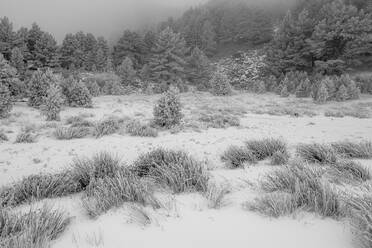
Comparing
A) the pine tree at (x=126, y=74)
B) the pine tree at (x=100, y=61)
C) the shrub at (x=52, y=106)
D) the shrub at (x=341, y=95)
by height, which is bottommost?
the shrub at (x=341, y=95)

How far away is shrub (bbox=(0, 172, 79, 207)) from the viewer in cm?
342

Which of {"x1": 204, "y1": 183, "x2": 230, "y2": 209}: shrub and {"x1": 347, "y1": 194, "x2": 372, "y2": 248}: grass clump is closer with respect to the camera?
{"x1": 347, "y1": 194, "x2": 372, "y2": 248}: grass clump

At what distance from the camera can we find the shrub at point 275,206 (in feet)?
8.76

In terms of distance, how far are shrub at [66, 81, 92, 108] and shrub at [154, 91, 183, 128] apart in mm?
8339

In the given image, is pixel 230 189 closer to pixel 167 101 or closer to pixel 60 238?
pixel 60 238

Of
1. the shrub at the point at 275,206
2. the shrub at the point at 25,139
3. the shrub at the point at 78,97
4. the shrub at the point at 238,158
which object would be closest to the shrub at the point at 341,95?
the shrub at the point at 238,158

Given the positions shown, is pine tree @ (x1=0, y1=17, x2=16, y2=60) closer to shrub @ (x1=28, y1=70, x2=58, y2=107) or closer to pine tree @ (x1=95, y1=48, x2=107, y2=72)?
pine tree @ (x1=95, y1=48, x2=107, y2=72)

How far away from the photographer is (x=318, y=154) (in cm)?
507

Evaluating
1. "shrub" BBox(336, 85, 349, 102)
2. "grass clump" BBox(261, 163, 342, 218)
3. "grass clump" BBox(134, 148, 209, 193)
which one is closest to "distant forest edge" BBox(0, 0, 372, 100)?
"shrub" BBox(336, 85, 349, 102)

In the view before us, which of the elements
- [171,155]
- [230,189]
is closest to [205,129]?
[171,155]

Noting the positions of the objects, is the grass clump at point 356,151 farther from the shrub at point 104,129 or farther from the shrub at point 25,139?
the shrub at point 25,139

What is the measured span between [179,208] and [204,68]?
3912 cm

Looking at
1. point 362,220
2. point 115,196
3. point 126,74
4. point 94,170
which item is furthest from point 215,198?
point 126,74

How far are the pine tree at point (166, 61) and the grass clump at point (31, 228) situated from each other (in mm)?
36072
